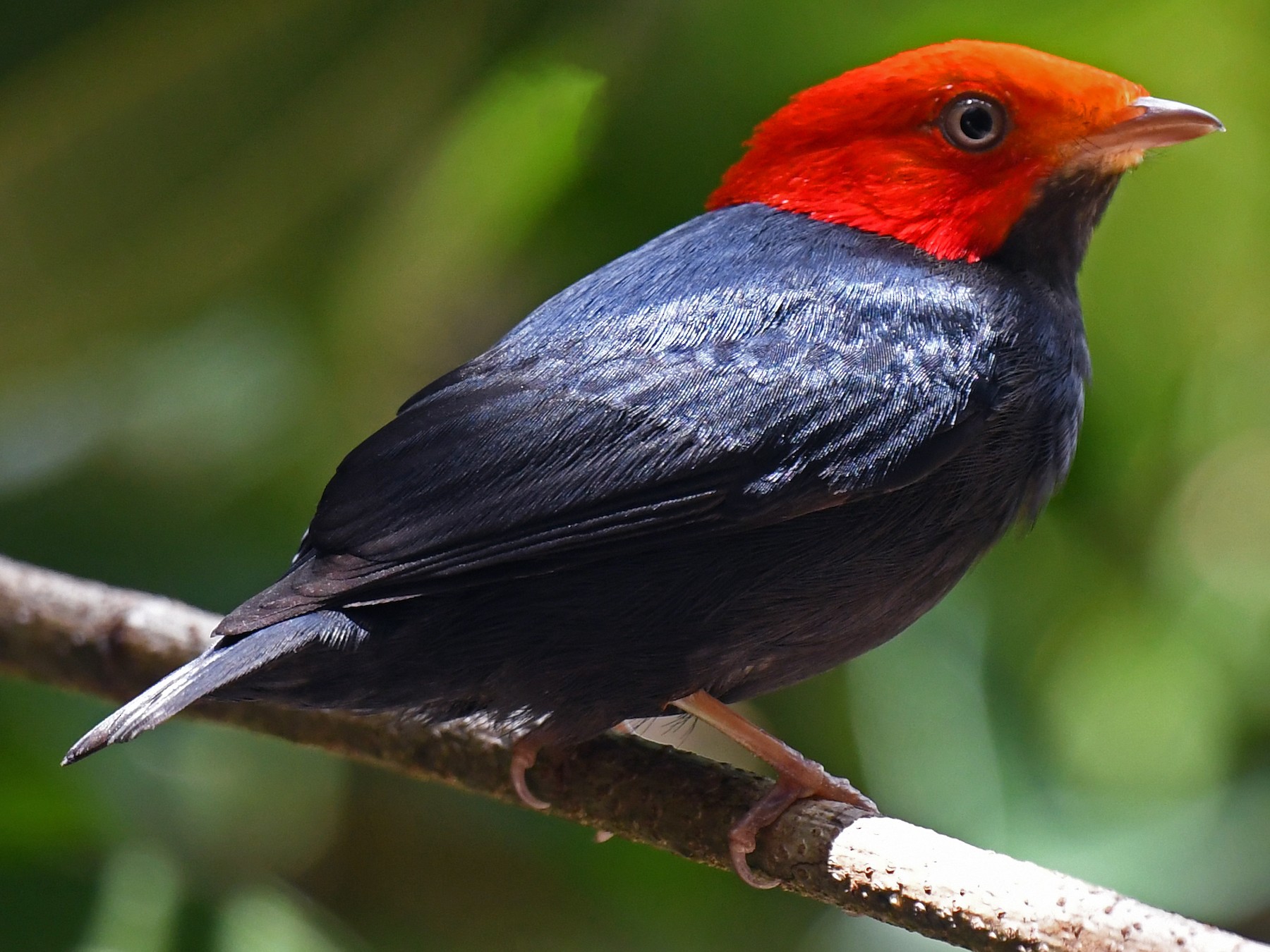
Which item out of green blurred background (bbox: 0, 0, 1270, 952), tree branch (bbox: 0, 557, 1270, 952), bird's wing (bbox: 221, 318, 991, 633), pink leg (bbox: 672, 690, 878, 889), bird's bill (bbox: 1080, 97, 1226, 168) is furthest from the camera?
green blurred background (bbox: 0, 0, 1270, 952)

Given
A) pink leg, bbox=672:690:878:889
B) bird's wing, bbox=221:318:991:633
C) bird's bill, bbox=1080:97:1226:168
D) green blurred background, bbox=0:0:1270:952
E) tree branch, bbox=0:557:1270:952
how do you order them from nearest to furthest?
tree branch, bbox=0:557:1270:952
bird's wing, bbox=221:318:991:633
pink leg, bbox=672:690:878:889
bird's bill, bbox=1080:97:1226:168
green blurred background, bbox=0:0:1270:952

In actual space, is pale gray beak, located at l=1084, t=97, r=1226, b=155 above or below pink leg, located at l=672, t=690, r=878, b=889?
above

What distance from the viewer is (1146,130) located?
283cm

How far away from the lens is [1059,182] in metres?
2.89

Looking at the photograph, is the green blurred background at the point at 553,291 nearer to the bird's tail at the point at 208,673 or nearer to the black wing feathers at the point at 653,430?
the black wing feathers at the point at 653,430

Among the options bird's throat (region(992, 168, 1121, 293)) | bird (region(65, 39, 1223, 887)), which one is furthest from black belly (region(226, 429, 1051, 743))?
bird's throat (region(992, 168, 1121, 293))

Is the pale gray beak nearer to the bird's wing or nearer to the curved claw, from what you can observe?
the bird's wing

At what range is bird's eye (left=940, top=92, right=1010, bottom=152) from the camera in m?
2.90

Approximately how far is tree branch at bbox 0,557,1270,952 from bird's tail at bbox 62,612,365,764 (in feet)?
2.32

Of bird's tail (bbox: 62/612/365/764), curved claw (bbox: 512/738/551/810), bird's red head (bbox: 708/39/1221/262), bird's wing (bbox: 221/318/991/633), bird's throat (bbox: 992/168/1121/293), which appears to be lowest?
curved claw (bbox: 512/738/551/810)

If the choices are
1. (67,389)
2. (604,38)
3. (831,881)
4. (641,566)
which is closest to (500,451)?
(641,566)

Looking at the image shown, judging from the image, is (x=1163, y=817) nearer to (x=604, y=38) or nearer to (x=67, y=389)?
(x=604, y=38)

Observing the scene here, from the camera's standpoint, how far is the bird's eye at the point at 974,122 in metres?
2.90

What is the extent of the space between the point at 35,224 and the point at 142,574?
106cm
